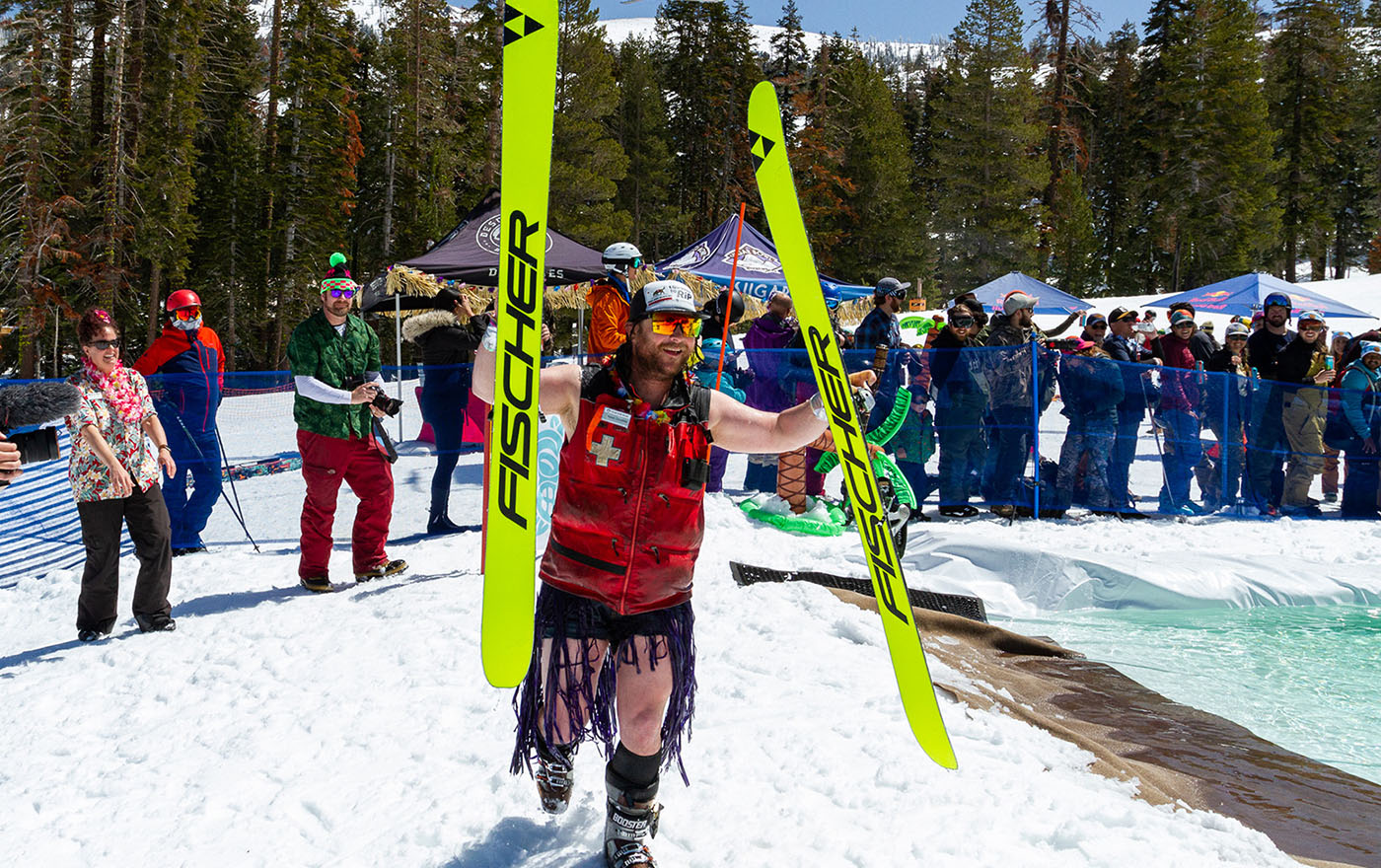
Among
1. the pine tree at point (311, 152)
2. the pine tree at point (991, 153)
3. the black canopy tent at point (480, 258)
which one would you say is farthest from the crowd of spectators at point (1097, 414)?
the pine tree at point (991, 153)

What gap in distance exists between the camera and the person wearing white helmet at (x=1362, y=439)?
9062 millimetres

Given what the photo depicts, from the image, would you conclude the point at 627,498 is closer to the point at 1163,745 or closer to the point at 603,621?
the point at 603,621

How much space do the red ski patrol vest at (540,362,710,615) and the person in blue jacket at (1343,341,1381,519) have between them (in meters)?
9.18

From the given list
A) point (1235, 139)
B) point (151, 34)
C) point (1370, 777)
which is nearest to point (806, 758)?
point (1370, 777)

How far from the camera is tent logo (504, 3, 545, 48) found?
2828 millimetres

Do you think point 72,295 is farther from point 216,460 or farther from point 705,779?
point 705,779

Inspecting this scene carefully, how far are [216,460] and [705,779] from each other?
5313 millimetres

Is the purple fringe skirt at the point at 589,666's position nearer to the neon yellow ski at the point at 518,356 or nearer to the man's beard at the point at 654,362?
the neon yellow ski at the point at 518,356

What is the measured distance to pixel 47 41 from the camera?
20.5m

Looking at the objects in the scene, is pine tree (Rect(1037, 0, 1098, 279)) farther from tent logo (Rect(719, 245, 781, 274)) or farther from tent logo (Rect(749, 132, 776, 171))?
tent logo (Rect(749, 132, 776, 171))

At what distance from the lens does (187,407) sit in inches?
271

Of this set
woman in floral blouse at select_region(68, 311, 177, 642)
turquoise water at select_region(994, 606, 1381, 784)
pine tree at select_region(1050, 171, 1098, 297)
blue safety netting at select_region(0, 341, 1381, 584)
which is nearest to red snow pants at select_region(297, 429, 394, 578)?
woman in floral blouse at select_region(68, 311, 177, 642)

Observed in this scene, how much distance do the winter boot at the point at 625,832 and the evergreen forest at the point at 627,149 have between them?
71.6ft

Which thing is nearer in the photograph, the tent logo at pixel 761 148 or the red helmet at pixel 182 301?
the tent logo at pixel 761 148
